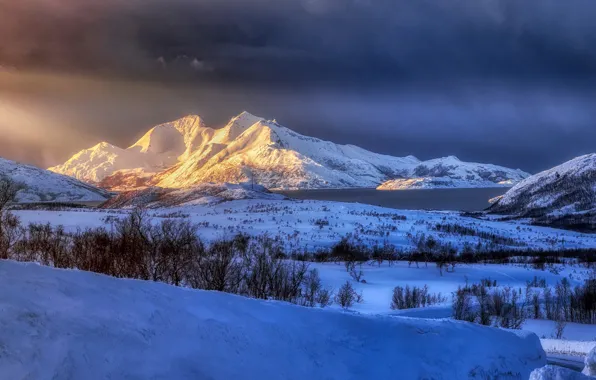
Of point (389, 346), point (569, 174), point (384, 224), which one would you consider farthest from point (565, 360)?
point (569, 174)

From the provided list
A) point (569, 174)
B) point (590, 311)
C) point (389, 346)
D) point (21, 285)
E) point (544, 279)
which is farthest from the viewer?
point (569, 174)

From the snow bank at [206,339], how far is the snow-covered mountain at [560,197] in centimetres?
12480

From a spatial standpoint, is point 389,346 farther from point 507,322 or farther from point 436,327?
point 507,322

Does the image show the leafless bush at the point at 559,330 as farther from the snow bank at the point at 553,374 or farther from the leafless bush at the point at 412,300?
the snow bank at the point at 553,374

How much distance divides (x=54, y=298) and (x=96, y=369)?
6.36ft

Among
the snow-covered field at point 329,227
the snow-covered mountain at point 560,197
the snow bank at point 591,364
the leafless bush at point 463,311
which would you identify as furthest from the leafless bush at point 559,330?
the snow-covered mountain at point 560,197

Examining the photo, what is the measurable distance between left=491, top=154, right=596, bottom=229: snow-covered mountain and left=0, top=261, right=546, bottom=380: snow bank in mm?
124801

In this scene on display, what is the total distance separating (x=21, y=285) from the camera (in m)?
9.77

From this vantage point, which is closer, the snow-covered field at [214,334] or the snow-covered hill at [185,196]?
the snow-covered field at [214,334]

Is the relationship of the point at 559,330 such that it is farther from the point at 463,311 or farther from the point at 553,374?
the point at 553,374

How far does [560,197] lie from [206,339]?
574 ft

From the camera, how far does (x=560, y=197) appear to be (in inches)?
6363

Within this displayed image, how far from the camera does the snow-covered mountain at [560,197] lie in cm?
13750

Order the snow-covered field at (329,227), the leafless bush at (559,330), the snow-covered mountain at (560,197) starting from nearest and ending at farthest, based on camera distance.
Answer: the leafless bush at (559,330)
the snow-covered field at (329,227)
the snow-covered mountain at (560,197)
